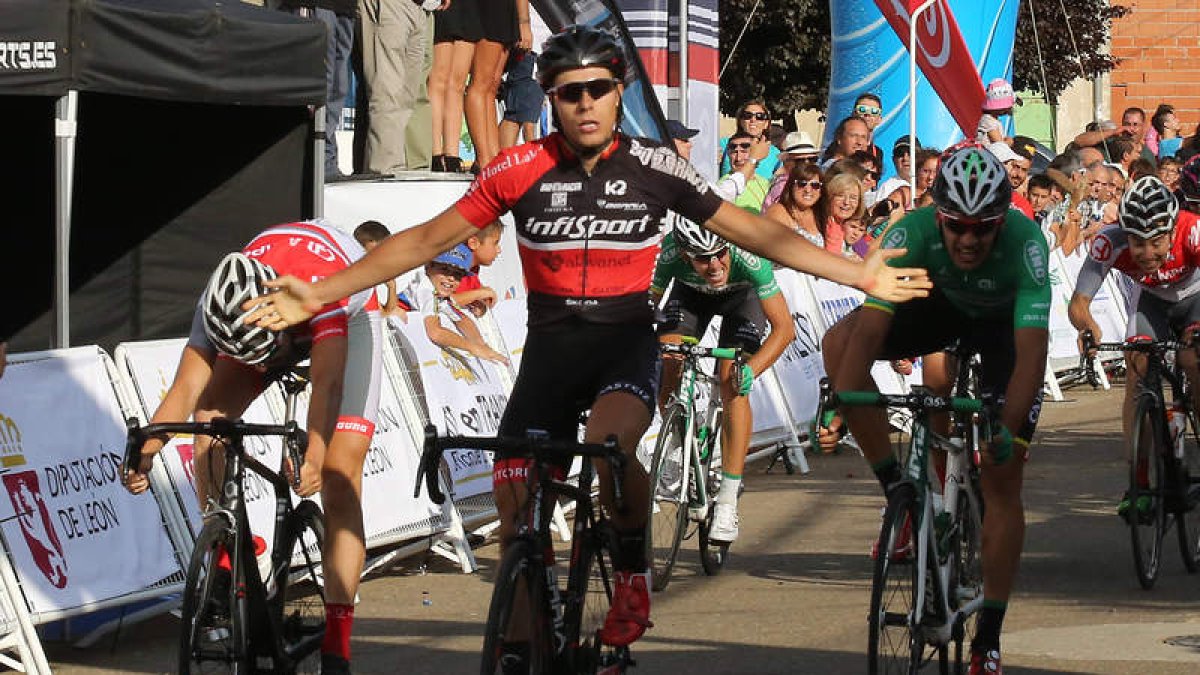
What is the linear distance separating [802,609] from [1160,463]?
2235 mm

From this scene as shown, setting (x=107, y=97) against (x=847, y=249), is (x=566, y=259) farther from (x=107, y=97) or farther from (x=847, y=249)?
(x=847, y=249)

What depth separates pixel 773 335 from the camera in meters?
11.0

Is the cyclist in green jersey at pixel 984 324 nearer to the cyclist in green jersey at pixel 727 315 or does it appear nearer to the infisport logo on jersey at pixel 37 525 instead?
the cyclist in green jersey at pixel 727 315

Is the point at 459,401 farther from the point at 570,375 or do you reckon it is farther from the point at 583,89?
the point at 583,89

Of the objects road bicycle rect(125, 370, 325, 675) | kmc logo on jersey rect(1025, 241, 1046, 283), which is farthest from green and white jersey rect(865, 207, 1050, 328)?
road bicycle rect(125, 370, 325, 675)

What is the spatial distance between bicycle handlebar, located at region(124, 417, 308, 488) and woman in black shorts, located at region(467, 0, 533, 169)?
8066 mm

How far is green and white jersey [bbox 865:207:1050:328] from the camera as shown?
7820mm

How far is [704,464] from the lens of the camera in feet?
35.7

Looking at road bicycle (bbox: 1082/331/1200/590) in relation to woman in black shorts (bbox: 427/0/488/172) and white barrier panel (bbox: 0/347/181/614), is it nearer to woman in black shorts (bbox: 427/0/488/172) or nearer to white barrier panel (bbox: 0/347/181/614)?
white barrier panel (bbox: 0/347/181/614)

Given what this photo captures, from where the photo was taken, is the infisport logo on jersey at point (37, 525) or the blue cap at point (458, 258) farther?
the blue cap at point (458, 258)

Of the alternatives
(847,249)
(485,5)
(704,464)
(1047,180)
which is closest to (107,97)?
(485,5)

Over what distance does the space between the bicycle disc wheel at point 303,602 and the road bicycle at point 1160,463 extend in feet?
14.1

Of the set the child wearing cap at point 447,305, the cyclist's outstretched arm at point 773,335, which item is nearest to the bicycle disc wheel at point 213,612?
the cyclist's outstretched arm at point 773,335

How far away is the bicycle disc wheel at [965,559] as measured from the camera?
751 cm
